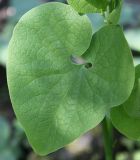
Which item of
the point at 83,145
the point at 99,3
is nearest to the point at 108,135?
the point at 99,3

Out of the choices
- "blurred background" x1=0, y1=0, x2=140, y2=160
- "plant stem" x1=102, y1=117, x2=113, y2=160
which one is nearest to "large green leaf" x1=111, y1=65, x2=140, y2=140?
"plant stem" x1=102, y1=117, x2=113, y2=160

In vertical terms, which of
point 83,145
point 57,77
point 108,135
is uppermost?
point 57,77

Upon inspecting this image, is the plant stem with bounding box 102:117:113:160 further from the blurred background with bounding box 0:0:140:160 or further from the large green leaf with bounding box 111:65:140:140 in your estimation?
the blurred background with bounding box 0:0:140:160

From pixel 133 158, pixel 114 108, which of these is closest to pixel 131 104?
pixel 114 108

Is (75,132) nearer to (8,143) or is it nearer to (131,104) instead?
(131,104)

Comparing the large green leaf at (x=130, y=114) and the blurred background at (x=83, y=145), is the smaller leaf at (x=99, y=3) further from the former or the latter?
the blurred background at (x=83, y=145)

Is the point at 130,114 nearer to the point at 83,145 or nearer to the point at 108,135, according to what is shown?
the point at 108,135
